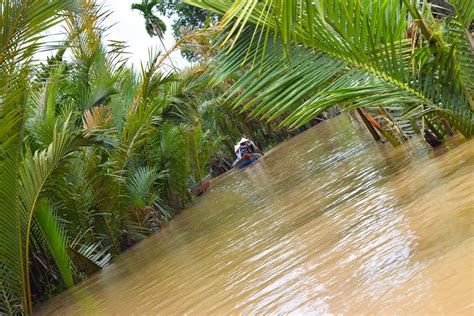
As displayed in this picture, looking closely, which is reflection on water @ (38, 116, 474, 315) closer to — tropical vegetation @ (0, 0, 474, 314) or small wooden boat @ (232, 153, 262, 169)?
tropical vegetation @ (0, 0, 474, 314)

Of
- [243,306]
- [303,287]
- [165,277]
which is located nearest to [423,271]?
[303,287]

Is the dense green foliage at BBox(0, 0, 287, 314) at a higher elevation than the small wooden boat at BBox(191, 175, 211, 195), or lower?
higher

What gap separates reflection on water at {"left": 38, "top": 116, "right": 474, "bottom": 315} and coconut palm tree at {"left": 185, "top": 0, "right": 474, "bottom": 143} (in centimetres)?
69

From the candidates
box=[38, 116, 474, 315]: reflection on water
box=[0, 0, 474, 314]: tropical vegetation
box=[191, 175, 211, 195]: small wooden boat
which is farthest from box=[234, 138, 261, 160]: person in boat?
box=[38, 116, 474, 315]: reflection on water

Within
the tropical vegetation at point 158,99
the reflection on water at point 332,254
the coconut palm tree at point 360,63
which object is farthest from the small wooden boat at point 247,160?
the coconut palm tree at point 360,63

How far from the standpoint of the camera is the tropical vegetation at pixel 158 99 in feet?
16.6

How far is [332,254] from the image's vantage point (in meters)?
4.46

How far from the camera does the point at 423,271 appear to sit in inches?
128

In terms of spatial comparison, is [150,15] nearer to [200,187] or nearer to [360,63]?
[200,187]

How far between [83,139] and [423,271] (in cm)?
496

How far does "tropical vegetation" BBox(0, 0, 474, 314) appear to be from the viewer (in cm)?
506

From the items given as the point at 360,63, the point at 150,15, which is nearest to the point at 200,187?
the point at 360,63

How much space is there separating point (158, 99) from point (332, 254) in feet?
29.2

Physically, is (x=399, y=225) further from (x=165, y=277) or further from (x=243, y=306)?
(x=165, y=277)
